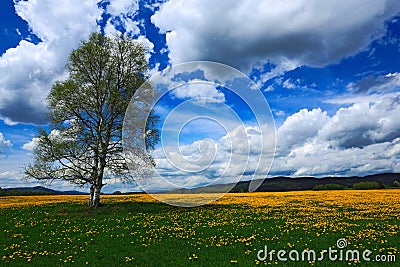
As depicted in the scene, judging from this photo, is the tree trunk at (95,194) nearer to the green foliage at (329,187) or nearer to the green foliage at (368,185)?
the green foliage at (329,187)

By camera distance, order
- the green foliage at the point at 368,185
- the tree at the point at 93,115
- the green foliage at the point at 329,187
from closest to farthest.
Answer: the tree at the point at 93,115, the green foliage at the point at 368,185, the green foliage at the point at 329,187

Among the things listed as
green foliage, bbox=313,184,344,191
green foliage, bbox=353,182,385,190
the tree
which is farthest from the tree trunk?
green foliage, bbox=353,182,385,190

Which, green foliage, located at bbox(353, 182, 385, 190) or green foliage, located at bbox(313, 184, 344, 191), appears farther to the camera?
green foliage, located at bbox(313, 184, 344, 191)

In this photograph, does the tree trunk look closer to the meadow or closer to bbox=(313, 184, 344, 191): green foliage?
the meadow

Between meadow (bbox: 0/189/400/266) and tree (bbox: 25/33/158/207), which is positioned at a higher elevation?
tree (bbox: 25/33/158/207)

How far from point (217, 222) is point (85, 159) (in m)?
15.2

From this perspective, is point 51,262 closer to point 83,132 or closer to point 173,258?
point 173,258

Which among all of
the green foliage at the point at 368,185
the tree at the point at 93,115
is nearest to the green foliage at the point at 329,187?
the green foliage at the point at 368,185

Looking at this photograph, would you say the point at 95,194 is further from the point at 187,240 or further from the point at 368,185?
the point at 368,185

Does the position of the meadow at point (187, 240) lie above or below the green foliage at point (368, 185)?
below

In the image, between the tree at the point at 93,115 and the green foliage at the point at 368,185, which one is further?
the green foliage at the point at 368,185

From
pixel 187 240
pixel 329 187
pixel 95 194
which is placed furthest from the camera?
pixel 329 187

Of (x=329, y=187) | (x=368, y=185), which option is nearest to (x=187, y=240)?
(x=329, y=187)

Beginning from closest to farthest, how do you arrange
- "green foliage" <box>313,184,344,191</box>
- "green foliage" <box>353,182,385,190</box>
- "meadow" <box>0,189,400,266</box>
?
"meadow" <box>0,189,400,266</box> → "green foliage" <box>353,182,385,190</box> → "green foliage" <box>313,184,344,191</box>
